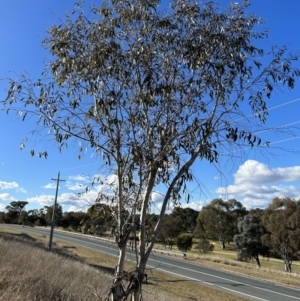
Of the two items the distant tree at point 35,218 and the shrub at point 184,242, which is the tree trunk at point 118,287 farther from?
the distant tree at point 35,218

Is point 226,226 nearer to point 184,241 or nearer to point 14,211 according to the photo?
point 184,241

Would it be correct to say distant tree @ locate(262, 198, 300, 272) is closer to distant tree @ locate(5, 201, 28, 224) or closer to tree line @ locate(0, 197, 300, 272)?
tree line @ locate(0, 197, 300, 272)

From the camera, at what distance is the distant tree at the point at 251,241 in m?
45.7

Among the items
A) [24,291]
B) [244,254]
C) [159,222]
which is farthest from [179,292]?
[244,254]

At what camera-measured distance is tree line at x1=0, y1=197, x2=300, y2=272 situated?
212 inches

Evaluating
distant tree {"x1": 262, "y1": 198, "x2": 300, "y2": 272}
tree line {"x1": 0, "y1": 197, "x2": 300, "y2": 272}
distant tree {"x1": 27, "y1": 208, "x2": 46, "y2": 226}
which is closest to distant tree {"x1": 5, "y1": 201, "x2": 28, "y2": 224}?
distant tree {"x1": 27, "y1": 208, "x2": 46, "y2": 226}

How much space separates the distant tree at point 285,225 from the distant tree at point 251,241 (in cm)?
585

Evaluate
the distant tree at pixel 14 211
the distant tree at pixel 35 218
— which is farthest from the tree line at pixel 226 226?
the distant tree at pixel 14 211

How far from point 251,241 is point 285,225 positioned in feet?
35.4

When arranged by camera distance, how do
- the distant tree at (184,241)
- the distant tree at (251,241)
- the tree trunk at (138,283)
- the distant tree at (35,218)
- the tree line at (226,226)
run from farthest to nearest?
the distant tree at (35,218) < the distant tree at (184,241) < the distant tree at (251,241) < the tree line at (226,226) < the tree trunk at (138,283)

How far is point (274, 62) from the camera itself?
5.10 m

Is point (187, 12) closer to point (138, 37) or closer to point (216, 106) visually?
point (138, 37)

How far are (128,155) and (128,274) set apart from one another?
1535 mm

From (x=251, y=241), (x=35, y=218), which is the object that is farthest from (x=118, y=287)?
(x=35, y=218)
